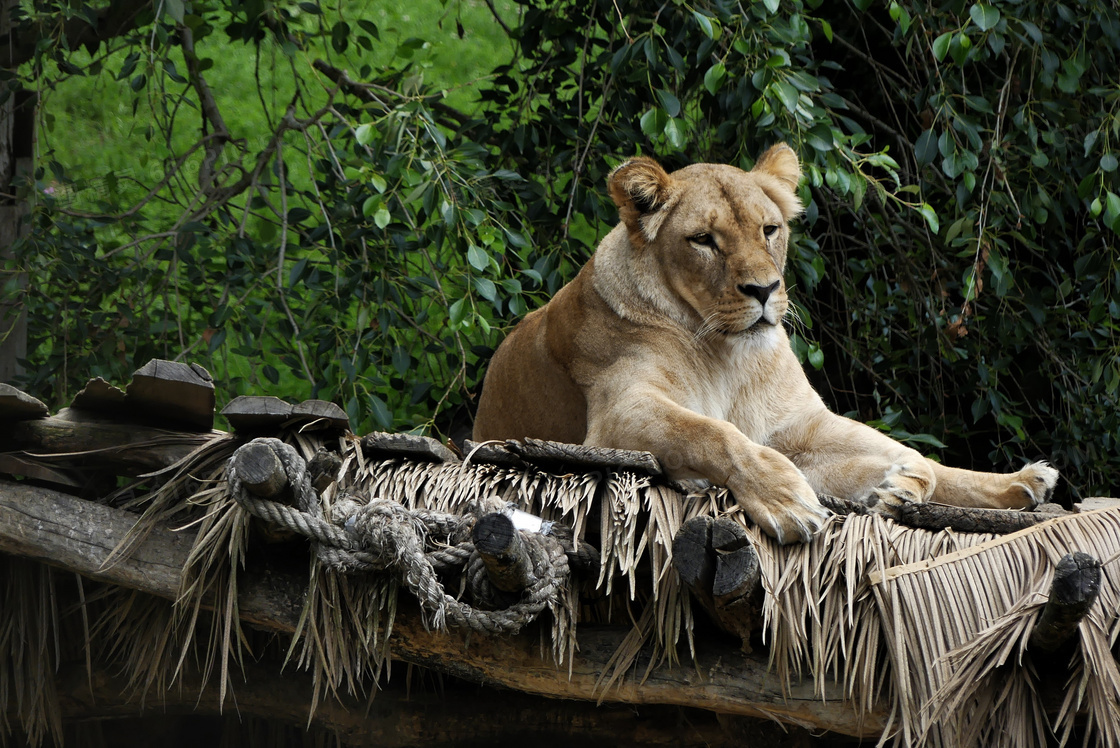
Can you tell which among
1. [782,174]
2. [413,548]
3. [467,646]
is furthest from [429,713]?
[782,174]

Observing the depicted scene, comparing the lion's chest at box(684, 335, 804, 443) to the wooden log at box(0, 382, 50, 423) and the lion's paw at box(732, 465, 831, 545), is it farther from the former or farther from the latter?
the wooden log at box(0, 382, 50, 423)

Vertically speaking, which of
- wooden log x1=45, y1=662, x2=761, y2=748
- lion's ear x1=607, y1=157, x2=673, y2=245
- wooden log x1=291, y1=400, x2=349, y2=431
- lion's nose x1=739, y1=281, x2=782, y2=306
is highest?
lion's ear x1=607, y1=157, x2=673, y2=245

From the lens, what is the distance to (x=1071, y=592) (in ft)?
6.41

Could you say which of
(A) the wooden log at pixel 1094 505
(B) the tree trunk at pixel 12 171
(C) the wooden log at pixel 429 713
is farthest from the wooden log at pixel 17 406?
(B) the tree trunk at pixel 12 171

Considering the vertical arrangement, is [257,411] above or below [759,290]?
below

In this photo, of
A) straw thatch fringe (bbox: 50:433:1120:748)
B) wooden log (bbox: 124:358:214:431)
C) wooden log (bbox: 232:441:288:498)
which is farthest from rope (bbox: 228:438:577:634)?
wooden log (bbox: 124:358:214:431)

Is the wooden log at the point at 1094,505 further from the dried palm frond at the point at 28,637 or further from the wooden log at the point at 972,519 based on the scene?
the dried palm frond at the point at 28,637

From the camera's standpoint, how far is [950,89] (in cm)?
495

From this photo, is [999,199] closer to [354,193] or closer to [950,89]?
[950,89]

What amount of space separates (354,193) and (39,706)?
2.17m

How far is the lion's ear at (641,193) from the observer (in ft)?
11.2

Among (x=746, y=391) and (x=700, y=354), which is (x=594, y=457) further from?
(x=746, y=391)

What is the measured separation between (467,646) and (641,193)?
1.59 meters

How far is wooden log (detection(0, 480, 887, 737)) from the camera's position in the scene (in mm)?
2443
